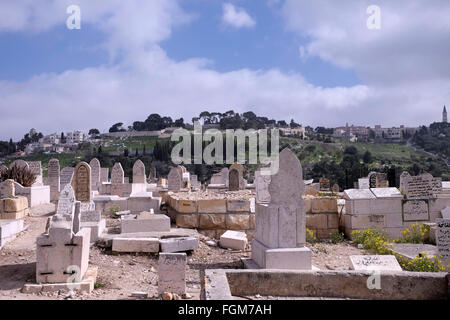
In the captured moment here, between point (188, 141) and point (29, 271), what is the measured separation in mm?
51958

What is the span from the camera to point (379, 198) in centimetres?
973

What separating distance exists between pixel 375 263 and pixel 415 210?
411 centimetres

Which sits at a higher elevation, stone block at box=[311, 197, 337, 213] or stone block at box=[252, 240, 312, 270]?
stone block at box=[311, 197, 337, 213]

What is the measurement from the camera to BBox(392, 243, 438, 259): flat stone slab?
740 centimetres

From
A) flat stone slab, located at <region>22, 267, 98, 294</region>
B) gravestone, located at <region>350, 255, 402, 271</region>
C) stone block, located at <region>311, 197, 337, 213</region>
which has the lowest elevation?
gravestone, located at <region>350, 255, 402, 271</region>

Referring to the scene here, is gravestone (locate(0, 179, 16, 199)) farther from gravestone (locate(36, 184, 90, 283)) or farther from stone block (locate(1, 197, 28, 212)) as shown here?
gravestone (locate(36, 184, 90, 283))

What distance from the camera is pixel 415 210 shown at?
9875 mm

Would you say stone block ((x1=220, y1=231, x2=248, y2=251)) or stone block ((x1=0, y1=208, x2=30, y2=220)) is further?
stone block ((x1=0, y1=208, x2=30, y2=220))

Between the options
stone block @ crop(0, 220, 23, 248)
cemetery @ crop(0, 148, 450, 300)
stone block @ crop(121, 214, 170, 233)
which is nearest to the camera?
cemetery @ crop(0, 148, 450, 300)

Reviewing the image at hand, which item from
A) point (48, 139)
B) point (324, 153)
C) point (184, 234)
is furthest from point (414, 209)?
point (48, 139)

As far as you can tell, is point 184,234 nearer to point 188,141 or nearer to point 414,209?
point 414,209

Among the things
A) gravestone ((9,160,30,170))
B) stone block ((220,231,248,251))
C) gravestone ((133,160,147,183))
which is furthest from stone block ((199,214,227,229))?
gravestone ((133,160,147,183))

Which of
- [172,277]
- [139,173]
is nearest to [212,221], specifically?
[172,277]

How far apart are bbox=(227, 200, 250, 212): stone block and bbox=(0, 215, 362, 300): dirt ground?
120 cm
